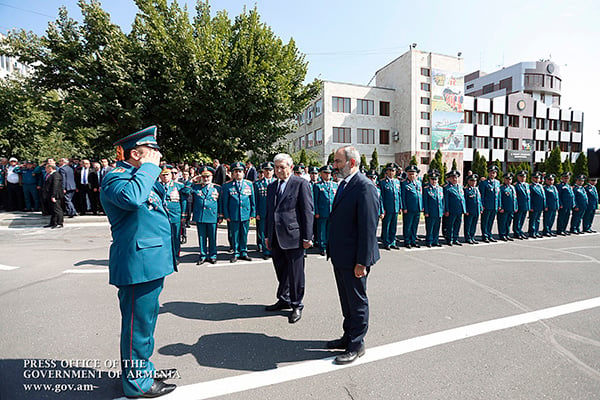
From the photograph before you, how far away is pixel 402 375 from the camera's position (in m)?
2.90

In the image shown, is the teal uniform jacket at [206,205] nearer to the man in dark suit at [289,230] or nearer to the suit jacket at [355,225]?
the man in dark suit at [289,230]

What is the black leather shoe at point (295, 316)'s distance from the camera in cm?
404

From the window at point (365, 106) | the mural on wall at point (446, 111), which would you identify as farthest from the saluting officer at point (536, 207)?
the mural on wall at point (446, 111)

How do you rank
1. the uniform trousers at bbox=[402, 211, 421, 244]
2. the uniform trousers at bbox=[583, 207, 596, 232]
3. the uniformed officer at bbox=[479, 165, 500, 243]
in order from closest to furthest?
the uniform trousers at bbox=[402, 211, 421, 244] → the uniformed officer at bbox=[479, 165, 500, 243] → the uniform trousers at bbox=[583, 207, 596, 232]

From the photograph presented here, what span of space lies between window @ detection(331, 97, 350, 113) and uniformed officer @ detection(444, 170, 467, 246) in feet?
94.6

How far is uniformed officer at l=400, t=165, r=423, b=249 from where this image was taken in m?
9.01

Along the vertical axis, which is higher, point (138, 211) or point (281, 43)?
point (281, 43)

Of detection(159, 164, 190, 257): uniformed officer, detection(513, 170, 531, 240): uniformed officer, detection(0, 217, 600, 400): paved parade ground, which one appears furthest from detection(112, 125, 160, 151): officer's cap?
detection(513, 170, 531, 240): uniformed officer

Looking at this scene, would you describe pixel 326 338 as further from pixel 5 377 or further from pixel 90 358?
pixel 5 377

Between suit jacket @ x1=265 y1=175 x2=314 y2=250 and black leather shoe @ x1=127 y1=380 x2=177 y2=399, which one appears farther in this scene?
suit jacket @ x1=265 y1=175 x2=314 y2=250

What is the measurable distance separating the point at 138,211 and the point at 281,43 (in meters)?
18.1

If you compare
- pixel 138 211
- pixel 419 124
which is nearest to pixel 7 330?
pixel 138 211

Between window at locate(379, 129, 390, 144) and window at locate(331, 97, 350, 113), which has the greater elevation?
window at locate(331, 97, 350, 113)

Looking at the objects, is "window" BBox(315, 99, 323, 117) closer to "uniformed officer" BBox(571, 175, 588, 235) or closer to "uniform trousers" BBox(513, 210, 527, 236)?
"uniformed officer" BBox(571, 175, 588, 235)
